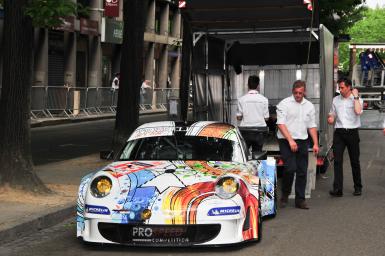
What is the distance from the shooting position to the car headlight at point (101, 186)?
630 cm

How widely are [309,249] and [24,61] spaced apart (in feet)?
16.5

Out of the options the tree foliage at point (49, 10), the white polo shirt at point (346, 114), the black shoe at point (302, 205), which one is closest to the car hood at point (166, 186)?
the black shoe at point (302, 205)

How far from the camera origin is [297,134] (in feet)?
28.9

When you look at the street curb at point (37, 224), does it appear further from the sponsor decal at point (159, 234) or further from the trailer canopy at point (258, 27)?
the trailer canopy at point (258, 27)

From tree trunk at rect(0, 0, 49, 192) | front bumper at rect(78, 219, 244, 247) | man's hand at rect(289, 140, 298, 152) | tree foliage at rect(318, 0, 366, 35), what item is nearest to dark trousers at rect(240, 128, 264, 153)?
man's hand at rect(289, 140, 298, 152)

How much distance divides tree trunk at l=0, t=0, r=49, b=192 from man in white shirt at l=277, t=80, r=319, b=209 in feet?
11.6

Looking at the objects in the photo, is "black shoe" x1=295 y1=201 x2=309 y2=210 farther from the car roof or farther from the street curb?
the street curb

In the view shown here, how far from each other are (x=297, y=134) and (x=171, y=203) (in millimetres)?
3292

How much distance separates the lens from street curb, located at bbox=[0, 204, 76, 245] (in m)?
6.95

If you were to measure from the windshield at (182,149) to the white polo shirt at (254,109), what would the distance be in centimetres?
310

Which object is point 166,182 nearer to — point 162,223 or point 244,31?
point 162,223

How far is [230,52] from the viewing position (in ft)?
48.4

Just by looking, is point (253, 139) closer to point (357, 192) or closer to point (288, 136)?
point (288, 136)

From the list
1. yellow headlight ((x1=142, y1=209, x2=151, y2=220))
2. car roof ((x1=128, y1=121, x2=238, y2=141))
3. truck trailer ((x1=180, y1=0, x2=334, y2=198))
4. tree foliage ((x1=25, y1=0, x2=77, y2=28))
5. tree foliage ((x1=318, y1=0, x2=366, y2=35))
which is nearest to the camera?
yellow headlight ((x1=142, y1=209, x2=151, y2=220))
